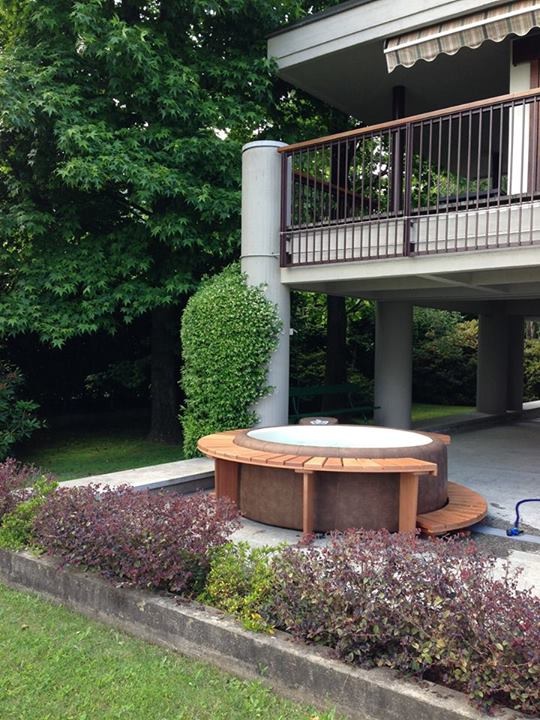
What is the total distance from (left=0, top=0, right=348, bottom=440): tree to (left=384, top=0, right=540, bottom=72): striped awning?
2433 millimetres

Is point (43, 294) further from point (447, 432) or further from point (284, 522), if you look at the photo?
point (447, 432)

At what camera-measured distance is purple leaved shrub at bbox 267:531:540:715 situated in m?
2.39

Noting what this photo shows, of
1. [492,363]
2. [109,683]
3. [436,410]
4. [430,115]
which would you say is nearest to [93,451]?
[430,115]

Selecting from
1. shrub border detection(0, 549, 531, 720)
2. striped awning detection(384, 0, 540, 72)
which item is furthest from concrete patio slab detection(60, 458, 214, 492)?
striped awning detection(384, 0, 540, 72)

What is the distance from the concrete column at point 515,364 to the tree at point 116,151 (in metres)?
7.65

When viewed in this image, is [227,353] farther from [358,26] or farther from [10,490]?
[358,26]

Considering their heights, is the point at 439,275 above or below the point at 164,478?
above

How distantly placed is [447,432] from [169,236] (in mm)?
5918

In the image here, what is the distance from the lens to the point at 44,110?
296 inches

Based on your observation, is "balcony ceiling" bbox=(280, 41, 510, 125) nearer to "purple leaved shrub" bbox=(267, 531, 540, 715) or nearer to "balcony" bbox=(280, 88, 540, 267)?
"balcony" bbox=(280, 88, 540, 267)

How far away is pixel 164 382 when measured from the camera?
407 inches

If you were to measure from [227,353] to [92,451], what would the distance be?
3.57 metres

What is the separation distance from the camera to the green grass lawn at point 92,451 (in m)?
8.37

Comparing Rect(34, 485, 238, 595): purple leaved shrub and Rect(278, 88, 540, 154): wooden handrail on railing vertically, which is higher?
Rect(278, 88, 540, 154): wooden handrail on railing
